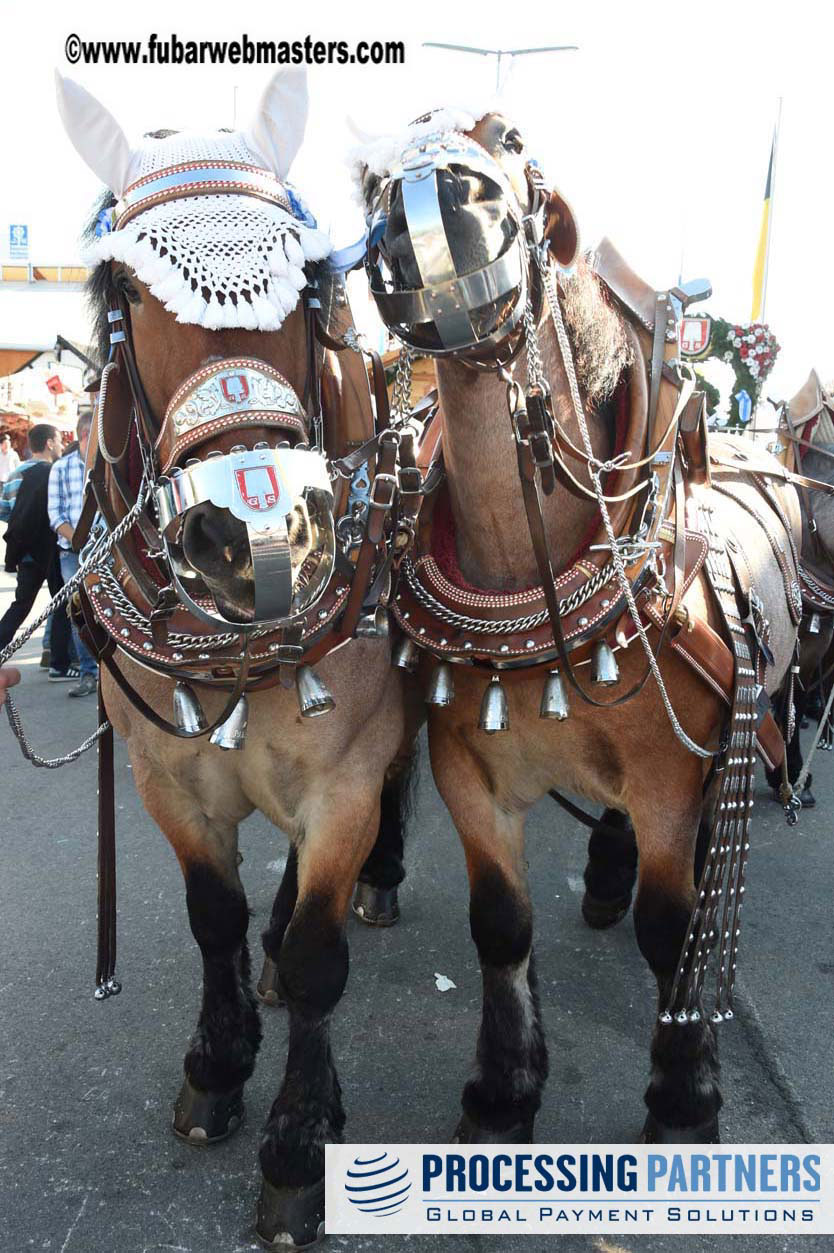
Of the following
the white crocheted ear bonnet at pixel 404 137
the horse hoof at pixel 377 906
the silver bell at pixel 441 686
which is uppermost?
the white crocheted ear bonnet at pixel 404 137

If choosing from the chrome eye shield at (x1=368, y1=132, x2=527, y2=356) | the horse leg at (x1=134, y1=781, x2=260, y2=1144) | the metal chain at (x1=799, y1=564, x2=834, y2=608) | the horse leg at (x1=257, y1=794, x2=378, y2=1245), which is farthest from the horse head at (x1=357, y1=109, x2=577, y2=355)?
the metal chain at (x1=799, y1=564, x2=834, y2=608)

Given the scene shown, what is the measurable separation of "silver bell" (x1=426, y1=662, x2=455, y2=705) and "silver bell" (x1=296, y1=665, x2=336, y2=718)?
26 centimetres

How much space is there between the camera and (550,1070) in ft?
8.34

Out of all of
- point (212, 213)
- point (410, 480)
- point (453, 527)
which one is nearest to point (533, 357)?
point (410, 480)

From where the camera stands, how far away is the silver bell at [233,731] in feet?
6.16

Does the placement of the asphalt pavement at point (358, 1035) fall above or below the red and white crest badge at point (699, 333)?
below

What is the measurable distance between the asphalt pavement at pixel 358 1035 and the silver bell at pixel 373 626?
48.5 inches

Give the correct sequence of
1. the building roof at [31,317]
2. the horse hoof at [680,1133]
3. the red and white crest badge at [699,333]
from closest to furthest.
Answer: the horse hoof at [680,1133]
the red and white crest badge at [699,333]
the building roof at [31,317]

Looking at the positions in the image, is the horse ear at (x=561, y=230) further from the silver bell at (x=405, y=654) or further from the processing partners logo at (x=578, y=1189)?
the processing partners logo at (x=578, y=1189)

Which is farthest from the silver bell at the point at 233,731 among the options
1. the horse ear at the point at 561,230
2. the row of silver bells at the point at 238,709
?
the horse ear at the point at 561,230

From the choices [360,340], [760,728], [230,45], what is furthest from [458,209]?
[760,728]

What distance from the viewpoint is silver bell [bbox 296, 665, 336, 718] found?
1.87 meters

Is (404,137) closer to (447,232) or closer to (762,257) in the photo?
(447,232)

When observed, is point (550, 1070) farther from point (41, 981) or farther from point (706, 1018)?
point (41, 981)
